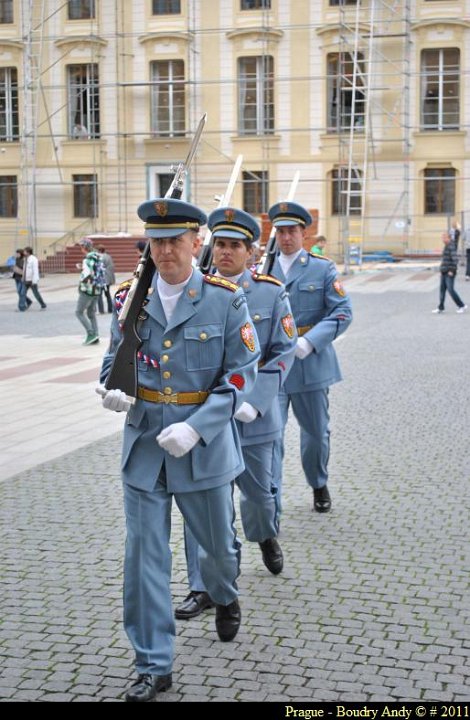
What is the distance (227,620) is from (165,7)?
125ft

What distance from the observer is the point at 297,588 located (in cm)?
589

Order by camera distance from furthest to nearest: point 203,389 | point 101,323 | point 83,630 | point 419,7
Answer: point 419,7, point 101,323, point 83,630, point 203,389

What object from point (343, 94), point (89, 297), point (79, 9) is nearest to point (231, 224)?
point (89, 297)

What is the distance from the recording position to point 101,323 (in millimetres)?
22203

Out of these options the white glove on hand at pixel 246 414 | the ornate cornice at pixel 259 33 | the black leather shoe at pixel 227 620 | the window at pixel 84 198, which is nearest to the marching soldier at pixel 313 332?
the white glove on hand at pixel 246 414

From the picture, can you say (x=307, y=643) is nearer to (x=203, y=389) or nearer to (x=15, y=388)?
(x=203, y=389)

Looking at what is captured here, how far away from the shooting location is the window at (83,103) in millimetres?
41062

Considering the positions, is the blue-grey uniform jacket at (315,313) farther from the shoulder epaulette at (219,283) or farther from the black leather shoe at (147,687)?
the black leather shoe at (147,687)

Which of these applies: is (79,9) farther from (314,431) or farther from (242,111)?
(314,431)

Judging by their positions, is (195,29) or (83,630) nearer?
(83,630)

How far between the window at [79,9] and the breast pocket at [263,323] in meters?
37.4

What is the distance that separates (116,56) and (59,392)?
97.4 feet

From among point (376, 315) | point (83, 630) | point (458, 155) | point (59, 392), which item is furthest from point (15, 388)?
point (458, 155)

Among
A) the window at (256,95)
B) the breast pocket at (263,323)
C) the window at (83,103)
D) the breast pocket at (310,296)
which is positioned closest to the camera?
the breast pocket at (263,323)
